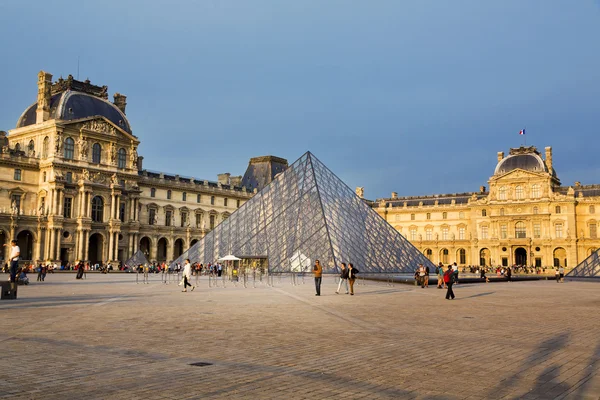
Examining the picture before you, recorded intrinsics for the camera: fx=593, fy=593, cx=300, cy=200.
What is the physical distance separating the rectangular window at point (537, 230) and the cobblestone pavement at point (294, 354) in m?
60.2

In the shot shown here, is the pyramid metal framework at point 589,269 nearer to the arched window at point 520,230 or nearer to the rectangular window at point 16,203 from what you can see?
the arched window at point 520,230


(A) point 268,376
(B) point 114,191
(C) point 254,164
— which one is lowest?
(A) point 268,376

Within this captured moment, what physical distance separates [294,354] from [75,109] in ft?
164

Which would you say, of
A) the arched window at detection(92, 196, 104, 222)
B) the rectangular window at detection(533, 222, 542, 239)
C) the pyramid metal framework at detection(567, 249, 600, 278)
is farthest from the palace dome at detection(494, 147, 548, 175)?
the arched window at detection(92, 196, 104, 222)

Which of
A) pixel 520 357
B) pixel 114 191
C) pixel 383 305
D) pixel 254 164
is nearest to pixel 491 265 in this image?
pixel 254 164

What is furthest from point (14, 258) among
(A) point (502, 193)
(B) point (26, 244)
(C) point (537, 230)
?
(A) point (502, 193)

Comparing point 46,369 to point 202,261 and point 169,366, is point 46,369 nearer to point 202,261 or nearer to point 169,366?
point 169,366

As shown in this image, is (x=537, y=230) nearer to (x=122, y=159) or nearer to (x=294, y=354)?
(x=122, y=159)

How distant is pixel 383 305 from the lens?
14188 mm

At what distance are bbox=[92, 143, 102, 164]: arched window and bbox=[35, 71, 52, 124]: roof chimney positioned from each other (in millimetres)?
4530

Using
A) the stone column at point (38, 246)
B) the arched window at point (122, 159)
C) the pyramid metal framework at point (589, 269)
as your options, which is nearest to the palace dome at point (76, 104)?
the arched window at point (122, 159)

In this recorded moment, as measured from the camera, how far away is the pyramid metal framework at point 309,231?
88.0 ft

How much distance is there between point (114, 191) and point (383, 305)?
43381 mm

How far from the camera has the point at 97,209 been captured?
2077 inches
